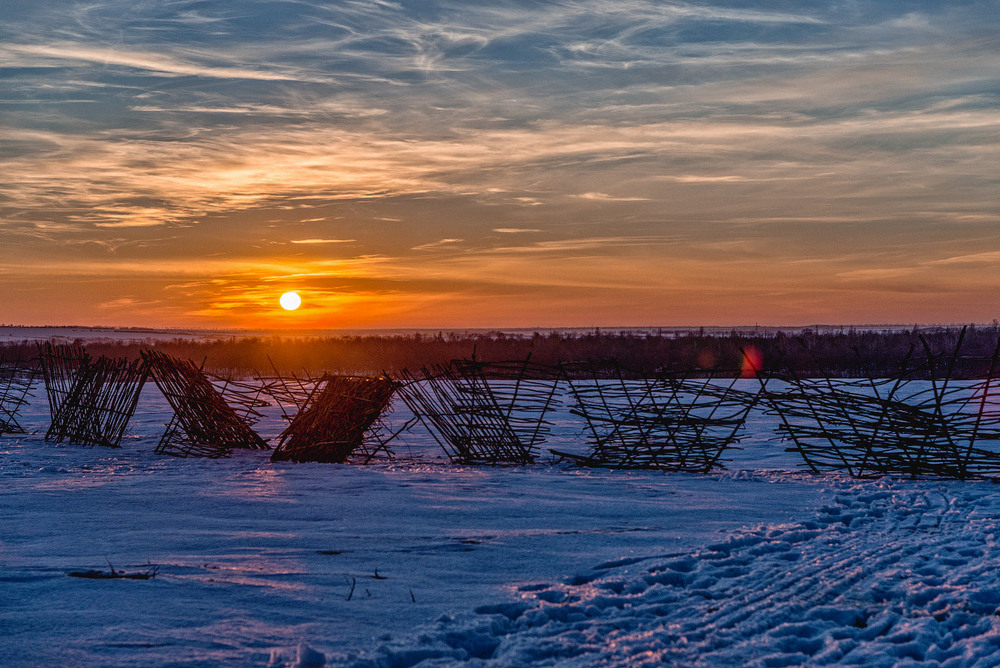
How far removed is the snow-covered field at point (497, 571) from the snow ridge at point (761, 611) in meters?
0.01

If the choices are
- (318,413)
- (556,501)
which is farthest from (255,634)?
(318,413)

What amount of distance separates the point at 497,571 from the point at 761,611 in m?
1.35

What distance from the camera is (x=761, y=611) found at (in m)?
3.75

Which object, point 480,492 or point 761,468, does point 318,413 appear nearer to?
point 480,492

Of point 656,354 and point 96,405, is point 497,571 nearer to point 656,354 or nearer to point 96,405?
point 96,405

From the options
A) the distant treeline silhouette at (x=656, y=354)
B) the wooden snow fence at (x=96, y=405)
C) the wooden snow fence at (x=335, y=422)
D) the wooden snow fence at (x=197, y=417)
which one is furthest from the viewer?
the distant treeline silhouette at (x=656, y=354)

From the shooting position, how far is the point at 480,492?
22.2 feet

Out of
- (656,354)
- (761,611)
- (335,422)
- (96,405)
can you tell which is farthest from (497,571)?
(656,354)

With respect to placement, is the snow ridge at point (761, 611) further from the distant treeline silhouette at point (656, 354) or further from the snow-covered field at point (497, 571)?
the distant treeline silhouette at point (656, 354)

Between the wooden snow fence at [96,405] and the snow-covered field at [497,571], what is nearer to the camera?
the snow-covered field at [497,571]

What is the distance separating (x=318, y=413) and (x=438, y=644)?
553 cm

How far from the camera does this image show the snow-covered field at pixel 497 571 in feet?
10.9

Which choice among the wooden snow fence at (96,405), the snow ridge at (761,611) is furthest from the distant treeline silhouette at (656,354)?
the snow ridge at (761,611)

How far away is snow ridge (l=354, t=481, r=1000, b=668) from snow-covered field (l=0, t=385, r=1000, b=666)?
13mm
